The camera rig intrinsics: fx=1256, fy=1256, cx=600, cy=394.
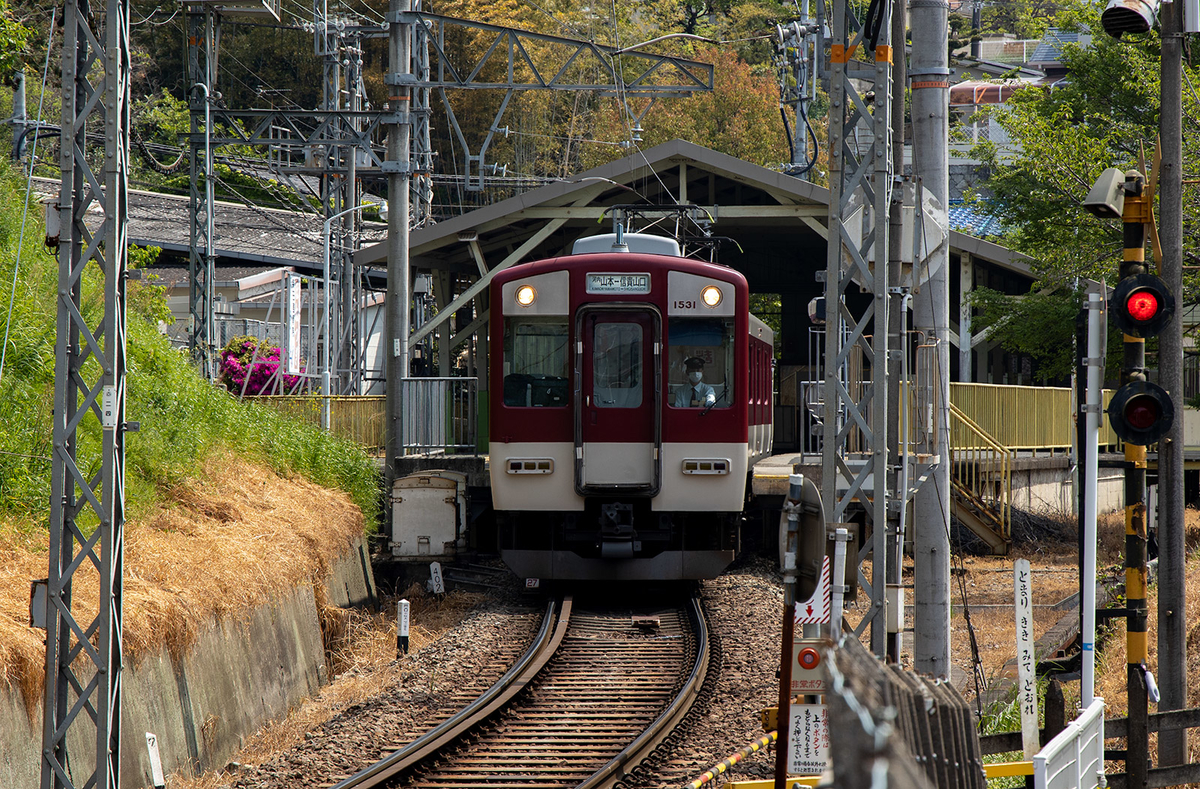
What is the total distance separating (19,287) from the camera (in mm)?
10492

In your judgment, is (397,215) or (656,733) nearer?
(656,733)

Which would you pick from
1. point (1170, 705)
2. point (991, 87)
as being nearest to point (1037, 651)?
point (1170, 705)

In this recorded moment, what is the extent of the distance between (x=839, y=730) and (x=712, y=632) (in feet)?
31.2

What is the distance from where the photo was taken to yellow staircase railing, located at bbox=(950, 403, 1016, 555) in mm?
16203

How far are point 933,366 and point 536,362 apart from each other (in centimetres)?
572

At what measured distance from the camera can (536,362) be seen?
12477 mm

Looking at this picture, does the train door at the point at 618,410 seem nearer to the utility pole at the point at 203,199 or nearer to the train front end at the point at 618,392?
the train front end at the point at 618,392

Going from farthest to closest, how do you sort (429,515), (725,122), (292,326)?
1. (725,122)
2. (292,326)
3. (429,515)


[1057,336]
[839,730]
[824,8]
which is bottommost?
[839,730]

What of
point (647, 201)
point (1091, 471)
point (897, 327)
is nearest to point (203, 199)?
point (647, 201)

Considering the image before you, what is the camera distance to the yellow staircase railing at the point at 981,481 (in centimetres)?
1620

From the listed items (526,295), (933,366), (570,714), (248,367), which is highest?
(526,295)

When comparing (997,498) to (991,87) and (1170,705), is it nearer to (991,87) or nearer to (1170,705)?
(1170,705)

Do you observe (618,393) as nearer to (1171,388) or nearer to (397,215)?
(397,215)
